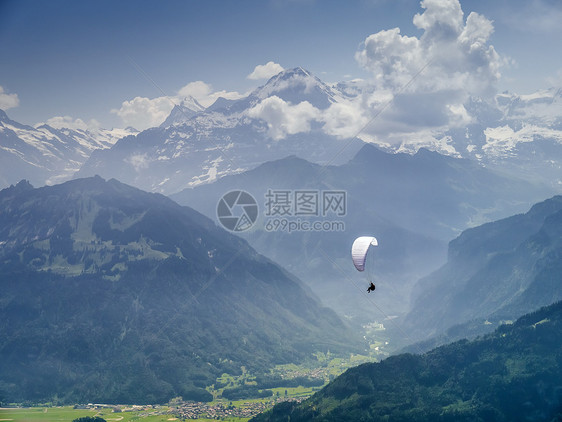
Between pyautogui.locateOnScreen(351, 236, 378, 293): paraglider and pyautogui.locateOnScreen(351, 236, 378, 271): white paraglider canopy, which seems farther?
pyautogui.locateOnScreen(351, 236, 378, 271): white paraglider canopy

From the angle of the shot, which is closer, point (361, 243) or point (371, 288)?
point (371, 288)

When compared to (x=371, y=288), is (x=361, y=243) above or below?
above

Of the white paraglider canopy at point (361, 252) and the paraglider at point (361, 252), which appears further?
the white paraglider canopy at point (361, 252)
